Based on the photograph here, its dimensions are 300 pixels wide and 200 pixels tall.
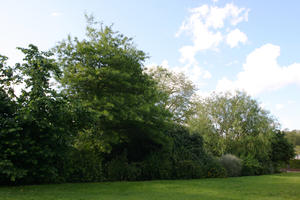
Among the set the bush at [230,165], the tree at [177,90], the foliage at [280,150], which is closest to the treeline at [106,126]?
the bush at [230,165]

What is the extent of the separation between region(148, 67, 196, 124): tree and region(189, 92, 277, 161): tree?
1060 cm

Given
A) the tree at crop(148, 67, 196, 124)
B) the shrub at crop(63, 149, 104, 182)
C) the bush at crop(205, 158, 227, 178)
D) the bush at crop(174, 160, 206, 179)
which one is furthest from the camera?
the tree at crop(148, 67, 196, 124)

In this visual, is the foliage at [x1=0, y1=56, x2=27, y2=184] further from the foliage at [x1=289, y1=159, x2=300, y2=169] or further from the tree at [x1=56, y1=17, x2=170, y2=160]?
the foliage at [x1=289, y1=159, x2=300, y2=169]

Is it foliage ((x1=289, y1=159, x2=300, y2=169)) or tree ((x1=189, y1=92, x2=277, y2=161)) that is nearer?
tree ((x1=189, y1=92, x2=277, y2=161))

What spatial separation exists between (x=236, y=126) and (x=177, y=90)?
603 inches

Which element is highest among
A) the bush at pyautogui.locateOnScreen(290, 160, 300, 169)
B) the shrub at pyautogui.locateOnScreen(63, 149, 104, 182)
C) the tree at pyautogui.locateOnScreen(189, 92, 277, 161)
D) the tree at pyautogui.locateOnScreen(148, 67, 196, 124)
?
the tree at pyautogui.locateOnScreen(148, 67, 196, 124)

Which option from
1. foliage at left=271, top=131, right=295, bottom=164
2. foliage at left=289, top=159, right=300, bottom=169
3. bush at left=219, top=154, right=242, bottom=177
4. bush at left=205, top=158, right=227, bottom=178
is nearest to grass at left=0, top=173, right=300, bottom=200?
bush at left=205, top=158, right=227, bottom=178

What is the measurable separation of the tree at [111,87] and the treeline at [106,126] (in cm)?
6

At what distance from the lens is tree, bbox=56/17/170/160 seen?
15.8 metres

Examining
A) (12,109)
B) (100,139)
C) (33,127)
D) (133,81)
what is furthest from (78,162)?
(133,81)

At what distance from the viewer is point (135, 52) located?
1822 centimetres

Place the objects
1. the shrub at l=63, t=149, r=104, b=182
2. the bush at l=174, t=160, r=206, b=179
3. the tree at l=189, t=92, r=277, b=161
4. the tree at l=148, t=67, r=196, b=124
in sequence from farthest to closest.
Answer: the tree at l=148, t=67, r=196, b=124 → the tree at l=189, t=92, r=277, b=161 → the bush at l=174, t=160, r=206, b=179 → the shrub at l=63, t=149, r=104, b=182

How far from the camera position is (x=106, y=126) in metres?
17.3

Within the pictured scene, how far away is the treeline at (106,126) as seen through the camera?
1202 cm
